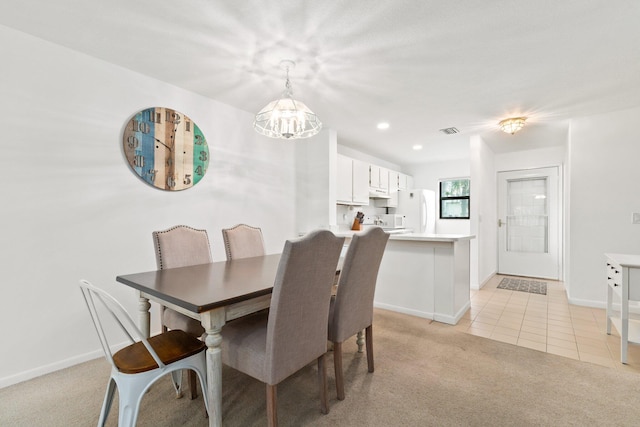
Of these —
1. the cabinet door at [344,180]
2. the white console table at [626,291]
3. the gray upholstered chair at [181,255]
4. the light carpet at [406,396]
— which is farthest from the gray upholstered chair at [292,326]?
the cabinet door at [344,180]

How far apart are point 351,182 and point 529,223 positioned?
335 cm

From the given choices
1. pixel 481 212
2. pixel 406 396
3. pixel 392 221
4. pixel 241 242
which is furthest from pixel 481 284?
pixel 241 242

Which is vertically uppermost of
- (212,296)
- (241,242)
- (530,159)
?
(530,159)

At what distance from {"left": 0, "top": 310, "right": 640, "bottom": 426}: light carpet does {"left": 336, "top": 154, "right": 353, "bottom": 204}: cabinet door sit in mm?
2404

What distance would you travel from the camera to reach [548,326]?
9.43 feet

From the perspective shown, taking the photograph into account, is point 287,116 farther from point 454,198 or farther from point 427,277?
point 454,198

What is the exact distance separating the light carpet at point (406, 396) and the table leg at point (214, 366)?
303mm

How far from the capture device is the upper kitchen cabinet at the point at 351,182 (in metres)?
4.25

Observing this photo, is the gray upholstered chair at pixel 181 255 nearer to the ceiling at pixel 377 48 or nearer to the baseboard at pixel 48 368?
the baseboard at pixel 48 368

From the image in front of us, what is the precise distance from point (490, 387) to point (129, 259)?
9.35 feet

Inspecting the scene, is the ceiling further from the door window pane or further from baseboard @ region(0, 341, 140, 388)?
baseboard @ region(0, 341, 140, 388)

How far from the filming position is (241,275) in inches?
70.1

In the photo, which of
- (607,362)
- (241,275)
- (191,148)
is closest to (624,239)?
(607,362)

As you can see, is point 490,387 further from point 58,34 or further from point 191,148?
point 58,34
